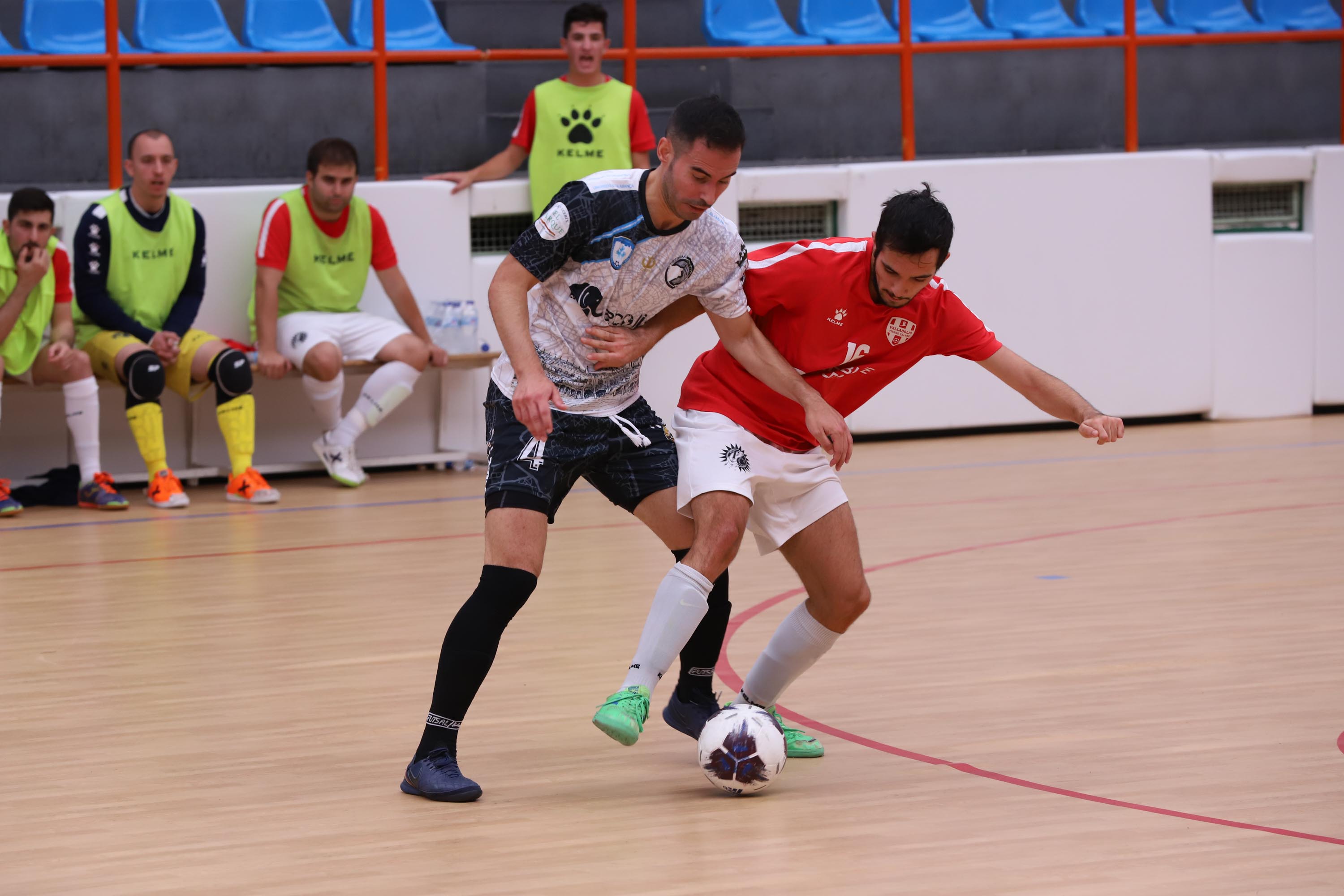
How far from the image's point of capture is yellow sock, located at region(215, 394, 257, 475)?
7152mm

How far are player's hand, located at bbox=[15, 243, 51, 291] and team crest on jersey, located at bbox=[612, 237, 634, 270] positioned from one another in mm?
4368

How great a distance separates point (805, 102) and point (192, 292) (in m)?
3.90

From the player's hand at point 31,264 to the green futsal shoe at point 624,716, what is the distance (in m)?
4.69

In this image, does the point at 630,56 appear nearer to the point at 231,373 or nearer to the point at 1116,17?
the point at 231,373

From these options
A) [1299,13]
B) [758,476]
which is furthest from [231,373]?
[1299,13]

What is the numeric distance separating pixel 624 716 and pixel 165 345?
15.6ft

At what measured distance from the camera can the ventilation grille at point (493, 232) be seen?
831cm

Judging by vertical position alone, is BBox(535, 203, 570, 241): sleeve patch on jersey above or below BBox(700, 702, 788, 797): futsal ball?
above

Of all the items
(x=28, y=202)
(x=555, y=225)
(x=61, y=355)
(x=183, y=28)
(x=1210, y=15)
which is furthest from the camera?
(x=1210, y=15)

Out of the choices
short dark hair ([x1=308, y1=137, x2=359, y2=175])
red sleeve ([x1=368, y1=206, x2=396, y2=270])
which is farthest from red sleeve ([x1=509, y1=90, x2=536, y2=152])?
short dark hair ([x1=308, y1=137, x2=359, y2=175])

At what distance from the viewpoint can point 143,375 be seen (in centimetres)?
690

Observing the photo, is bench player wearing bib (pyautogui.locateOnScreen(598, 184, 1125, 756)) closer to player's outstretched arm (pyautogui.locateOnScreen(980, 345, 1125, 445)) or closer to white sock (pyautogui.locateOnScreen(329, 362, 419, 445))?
player's outstretched arm (pyautogui.locateOnScreen(980, 345, 1125, 445))

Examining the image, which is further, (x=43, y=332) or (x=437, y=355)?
(x=437, y=355)

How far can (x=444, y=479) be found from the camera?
781 cm
